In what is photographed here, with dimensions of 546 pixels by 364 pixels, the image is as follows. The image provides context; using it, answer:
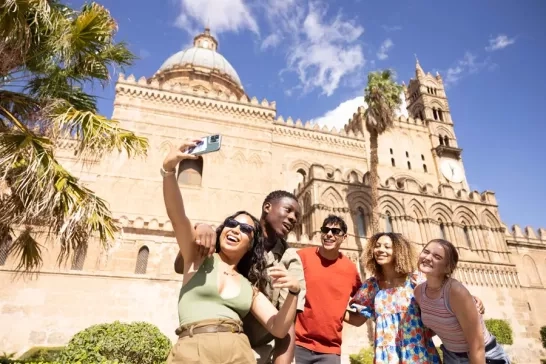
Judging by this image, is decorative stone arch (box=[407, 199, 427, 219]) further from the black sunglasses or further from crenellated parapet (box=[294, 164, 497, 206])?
the black sunglasses

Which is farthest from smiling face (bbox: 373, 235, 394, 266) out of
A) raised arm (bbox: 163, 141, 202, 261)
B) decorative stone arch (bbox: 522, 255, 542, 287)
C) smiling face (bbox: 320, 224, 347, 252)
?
decorative stone arch (bbox: 522, 255, 542, 287)

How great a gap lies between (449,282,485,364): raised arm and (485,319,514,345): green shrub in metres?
16.7

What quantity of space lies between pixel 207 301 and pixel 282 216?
38.4 inches

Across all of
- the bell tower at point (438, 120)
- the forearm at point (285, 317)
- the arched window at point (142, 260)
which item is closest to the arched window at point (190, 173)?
the arched window at point (142, 260)

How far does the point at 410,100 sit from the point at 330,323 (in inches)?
1400

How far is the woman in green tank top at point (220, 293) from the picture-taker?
205 centimetres

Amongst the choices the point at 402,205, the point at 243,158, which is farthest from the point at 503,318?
the point at 243,158

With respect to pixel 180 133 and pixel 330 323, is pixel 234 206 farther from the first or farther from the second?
pixel 330 323

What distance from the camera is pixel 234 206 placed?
22172mm

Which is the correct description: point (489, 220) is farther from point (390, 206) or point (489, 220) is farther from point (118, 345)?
point (118, 345)

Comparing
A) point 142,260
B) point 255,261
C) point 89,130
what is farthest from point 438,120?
point 255,261

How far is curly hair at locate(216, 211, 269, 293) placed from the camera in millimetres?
2494

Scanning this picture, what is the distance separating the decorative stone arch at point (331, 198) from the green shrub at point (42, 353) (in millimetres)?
13086

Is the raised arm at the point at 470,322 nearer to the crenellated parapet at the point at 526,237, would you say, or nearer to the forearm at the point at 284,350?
the forearm at the point at 284,350
